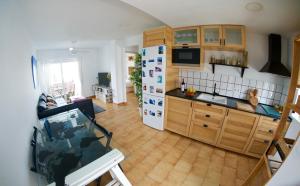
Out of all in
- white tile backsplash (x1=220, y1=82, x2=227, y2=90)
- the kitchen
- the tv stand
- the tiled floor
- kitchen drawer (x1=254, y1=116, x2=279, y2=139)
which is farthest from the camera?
the tv stand

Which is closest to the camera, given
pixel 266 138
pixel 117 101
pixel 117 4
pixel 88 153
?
pixel 88 153

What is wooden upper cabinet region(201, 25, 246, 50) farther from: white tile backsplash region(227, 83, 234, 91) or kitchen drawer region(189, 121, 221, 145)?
kitchen drawer region(189, 121, 221, 145)

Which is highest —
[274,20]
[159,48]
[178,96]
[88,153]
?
[274,20]

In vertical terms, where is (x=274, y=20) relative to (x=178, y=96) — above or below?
above

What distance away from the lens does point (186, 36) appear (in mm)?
2674

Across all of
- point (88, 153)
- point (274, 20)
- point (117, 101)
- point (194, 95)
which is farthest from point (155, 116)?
point (274, 20)

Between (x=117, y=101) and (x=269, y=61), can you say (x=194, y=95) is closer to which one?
(x=269, y=61)

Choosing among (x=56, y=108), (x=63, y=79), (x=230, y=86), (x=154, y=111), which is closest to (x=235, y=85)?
(x=230, y=86)

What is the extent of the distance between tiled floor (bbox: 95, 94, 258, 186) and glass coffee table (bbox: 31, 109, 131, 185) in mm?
784

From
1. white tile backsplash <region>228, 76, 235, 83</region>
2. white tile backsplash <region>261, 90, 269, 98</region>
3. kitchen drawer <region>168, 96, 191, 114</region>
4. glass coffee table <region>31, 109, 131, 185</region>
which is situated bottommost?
glass coffee table <region>31, 109, 131, 185</region>

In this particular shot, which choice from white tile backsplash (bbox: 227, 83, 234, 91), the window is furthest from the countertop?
the window

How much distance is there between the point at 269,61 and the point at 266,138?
49.9 inches

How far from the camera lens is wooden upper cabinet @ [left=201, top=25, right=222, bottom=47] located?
2323 mm

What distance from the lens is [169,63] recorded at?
9.42 feet
